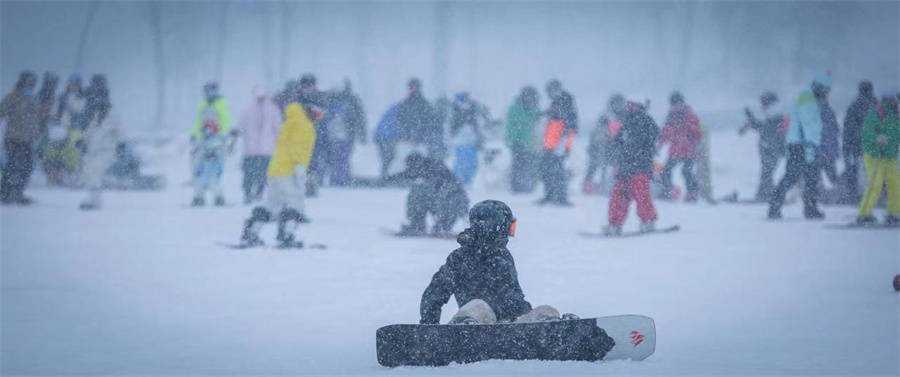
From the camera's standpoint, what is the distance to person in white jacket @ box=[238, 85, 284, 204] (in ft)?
49.6

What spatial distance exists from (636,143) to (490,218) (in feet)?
22.8

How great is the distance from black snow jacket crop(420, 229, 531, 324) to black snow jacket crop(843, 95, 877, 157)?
28.3 feet

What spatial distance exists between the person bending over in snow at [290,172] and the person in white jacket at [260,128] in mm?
4309

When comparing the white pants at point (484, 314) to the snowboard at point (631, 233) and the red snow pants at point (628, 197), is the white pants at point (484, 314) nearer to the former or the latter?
the red snow pants at point (628, 197)

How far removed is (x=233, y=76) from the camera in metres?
50.8

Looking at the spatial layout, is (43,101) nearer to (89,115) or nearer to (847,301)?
(89,115)

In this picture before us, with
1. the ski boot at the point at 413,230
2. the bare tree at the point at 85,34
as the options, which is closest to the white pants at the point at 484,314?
the ski boot at the point at 413,230

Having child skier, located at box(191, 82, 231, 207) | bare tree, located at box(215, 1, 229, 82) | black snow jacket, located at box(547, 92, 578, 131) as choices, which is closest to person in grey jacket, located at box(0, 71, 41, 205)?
child skier, located at box(191, 82, 231, 207)

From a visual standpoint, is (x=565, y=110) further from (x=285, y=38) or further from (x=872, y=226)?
(x=285, y=38)

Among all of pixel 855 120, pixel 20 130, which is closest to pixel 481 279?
pixel 855 120

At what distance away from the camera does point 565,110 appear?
51.1 ft

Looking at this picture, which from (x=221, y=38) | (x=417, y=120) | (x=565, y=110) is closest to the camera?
A: (x=565, y=110)

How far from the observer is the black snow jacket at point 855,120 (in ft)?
42.7

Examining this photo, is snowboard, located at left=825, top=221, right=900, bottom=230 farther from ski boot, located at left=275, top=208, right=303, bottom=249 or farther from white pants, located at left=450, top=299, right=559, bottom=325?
white pants, located at left=450, top=299, right=559, bottom=325
